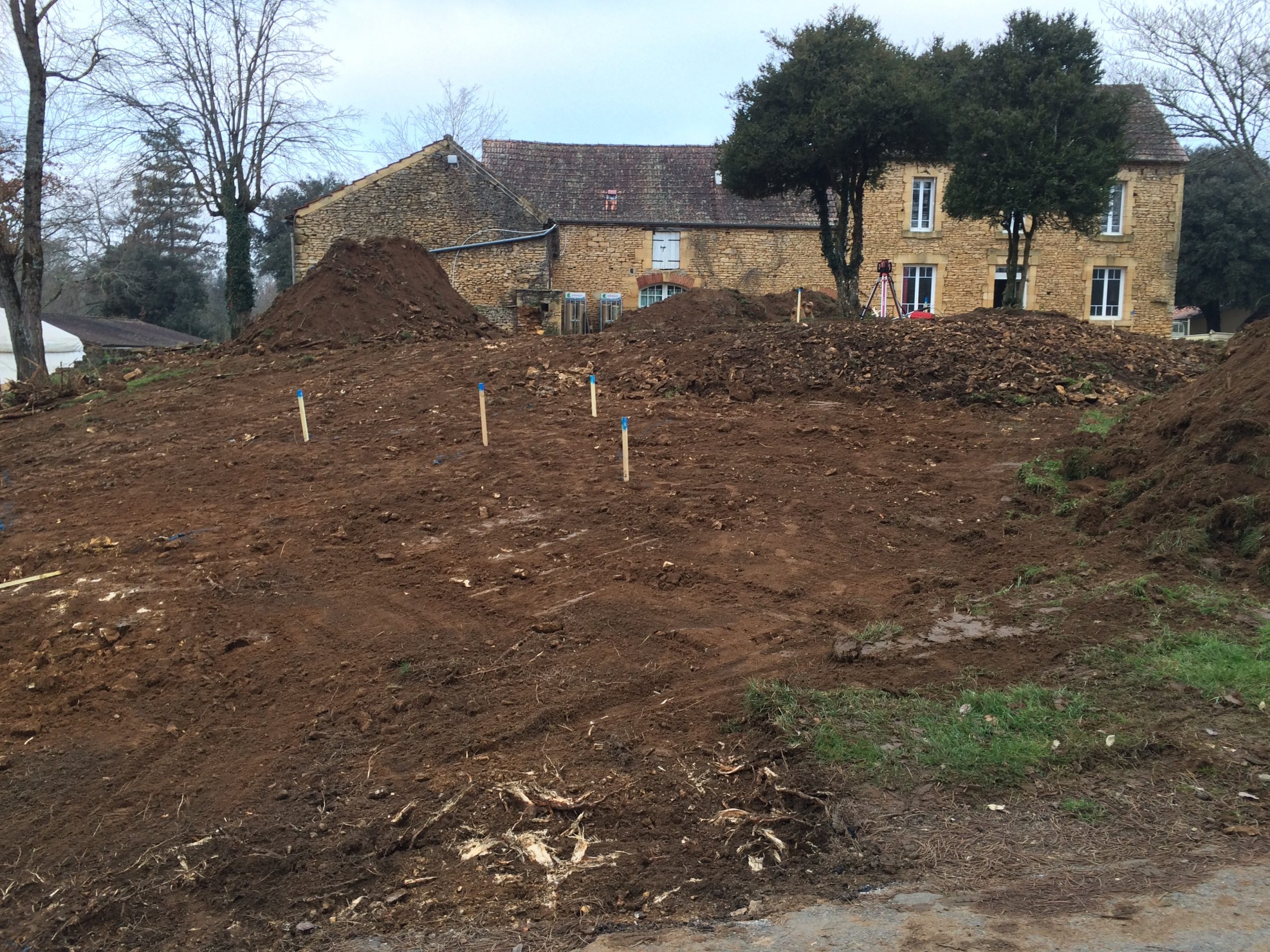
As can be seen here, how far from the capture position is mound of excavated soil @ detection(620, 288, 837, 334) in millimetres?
17422

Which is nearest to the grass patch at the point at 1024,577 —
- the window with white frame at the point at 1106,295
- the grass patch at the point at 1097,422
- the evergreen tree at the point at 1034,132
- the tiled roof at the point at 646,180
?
the grass patch at the point at 1097,422

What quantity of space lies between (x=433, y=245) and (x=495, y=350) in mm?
14645

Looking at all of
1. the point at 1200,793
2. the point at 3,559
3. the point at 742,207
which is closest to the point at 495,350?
the point at 3,559

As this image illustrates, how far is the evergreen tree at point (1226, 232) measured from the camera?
31812mm

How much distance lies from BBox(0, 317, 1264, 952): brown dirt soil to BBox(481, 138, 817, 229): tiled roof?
18240 mm

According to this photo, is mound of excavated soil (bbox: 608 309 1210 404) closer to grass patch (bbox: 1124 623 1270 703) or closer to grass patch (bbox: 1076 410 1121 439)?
grass patch (bbox: 1076 410 1121 439)

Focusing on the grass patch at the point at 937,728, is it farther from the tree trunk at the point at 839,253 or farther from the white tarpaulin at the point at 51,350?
the white tarpaulin at the point at 51,350

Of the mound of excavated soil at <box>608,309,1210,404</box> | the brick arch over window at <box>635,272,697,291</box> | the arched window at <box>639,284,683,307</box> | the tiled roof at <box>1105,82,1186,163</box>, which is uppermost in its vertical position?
the tiled roof at <box>1105,82,1186,163</box>

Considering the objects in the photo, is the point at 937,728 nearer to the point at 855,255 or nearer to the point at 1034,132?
the point at 855,255

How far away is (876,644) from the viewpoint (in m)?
5.95

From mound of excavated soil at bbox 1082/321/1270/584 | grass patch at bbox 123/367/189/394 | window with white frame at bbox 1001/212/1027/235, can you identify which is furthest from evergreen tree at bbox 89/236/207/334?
mound of excavated soil at bbox 1082/321/1270/584

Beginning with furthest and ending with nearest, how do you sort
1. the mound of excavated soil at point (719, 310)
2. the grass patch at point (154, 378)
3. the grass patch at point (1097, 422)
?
the mound of excavated soil at point (719, 310) < the grass patch at point (154, 378) < the grass patch at point (1097, 422)

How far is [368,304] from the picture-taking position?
56.6 feet

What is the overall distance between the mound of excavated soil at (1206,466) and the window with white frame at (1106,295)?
21.8m
